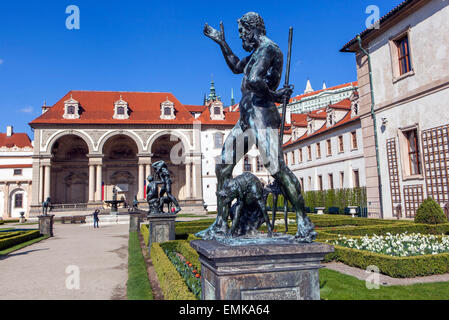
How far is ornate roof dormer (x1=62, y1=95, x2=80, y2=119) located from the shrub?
3907 cm

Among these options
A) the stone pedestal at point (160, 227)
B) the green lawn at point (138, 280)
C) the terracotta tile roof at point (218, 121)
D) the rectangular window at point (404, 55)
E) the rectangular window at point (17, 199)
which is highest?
the terracotta tile roof at point (218, 121)

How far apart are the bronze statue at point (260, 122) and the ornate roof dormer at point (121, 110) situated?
40.8 meters

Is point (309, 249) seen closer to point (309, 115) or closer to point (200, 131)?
point (309, 115)

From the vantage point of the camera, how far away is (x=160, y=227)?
1136cm

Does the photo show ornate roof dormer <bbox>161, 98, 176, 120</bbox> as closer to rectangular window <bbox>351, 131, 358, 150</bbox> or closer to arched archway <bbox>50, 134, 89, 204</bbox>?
arched archway <bbox>50, 134, 89, 204</bbox>

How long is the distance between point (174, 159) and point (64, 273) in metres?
39.3

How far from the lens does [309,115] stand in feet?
115

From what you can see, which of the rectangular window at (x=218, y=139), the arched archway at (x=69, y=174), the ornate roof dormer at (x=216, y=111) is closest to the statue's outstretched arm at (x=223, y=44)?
the rectangular window at (x=218, y=139)

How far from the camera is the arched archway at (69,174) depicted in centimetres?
4509

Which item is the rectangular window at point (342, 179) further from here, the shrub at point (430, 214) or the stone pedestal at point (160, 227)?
the stone pedestal at point (160, 227)

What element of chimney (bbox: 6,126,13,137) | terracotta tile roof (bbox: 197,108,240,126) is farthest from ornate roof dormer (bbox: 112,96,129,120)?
chimney (bbox: 6,126,13,137)

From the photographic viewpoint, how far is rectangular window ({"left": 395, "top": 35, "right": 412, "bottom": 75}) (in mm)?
16094

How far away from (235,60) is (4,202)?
48.6m

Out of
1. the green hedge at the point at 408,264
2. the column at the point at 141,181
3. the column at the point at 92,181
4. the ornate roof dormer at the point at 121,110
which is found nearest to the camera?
the green hedge at the point at 408,264
